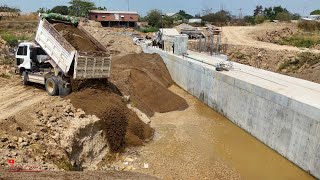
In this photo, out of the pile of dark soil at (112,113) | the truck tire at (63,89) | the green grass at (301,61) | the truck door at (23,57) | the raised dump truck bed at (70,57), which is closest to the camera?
the pile of dark soil at (112,113)

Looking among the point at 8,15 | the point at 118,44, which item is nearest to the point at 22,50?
the point at 118,44

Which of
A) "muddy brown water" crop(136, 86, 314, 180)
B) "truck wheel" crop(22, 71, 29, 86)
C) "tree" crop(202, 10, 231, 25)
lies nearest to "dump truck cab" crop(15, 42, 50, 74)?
"truck wheel" crop(22, 71, 29, 86)

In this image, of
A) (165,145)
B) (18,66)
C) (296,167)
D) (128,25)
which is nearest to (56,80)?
(18,66)

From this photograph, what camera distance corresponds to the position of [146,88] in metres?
21.6

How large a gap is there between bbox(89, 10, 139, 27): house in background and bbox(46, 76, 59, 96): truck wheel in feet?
212

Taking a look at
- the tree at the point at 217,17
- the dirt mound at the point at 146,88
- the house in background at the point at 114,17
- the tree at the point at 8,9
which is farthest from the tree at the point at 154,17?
the dirt mound at the point at 146,88

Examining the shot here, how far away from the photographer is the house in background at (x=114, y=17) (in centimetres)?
7862

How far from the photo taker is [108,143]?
1338 centimetres

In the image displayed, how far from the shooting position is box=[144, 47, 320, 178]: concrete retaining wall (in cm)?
1241

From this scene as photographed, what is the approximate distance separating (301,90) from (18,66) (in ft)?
46.9

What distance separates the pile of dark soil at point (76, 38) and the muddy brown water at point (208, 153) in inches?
198

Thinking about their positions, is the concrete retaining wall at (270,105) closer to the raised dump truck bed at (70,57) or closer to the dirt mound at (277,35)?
the raised dump truck bed at (70,57)

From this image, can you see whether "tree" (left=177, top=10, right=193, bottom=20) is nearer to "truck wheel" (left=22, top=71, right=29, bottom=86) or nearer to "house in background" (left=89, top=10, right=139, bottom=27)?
"house in background" (left=89, top=10, right=139, bottom=27)

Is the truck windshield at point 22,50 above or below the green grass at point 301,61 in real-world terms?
above
